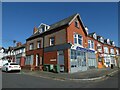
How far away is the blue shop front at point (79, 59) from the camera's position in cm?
2310

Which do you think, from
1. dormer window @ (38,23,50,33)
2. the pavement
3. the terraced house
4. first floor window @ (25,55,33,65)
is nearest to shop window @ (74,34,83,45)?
the terraced house

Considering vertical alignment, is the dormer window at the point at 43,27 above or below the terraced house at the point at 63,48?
above

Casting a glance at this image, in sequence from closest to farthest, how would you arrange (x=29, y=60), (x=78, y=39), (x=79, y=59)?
(x=79, y=59) → (x=78, y=39) → (x=29, y=60)

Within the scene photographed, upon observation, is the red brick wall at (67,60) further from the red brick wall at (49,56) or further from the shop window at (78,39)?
the shop window at (78,39)

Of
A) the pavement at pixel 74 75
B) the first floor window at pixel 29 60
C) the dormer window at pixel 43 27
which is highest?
the dormer window at pixel 43 27

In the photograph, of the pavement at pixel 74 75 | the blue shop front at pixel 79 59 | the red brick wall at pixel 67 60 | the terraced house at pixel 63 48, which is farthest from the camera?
the blue shop front at pixel 79 59

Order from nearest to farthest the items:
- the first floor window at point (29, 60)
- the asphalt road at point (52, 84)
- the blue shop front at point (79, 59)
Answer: the asphalt road at point (52, 84) → the blue shop front at point (79, 59) → the first floor window at point (29, 60)

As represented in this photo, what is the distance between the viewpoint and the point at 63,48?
23281mm

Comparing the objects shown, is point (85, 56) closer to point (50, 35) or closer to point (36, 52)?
point (50, 35)

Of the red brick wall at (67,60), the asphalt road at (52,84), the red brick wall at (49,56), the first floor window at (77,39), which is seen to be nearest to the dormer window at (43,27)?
the red brick wall at (49,56)

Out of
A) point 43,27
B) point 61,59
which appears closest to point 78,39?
point 61,59

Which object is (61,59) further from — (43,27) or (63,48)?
(43,27)

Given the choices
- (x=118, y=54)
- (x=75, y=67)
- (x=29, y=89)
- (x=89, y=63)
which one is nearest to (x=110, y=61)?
(x=118, y=54)

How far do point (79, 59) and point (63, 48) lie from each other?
3.65 m
